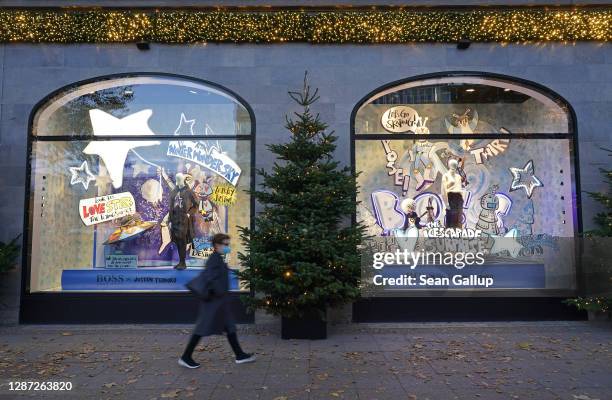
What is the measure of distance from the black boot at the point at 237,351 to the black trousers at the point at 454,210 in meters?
5.16

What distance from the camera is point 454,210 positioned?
9625 millimetres

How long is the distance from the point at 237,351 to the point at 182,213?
4.01 metres

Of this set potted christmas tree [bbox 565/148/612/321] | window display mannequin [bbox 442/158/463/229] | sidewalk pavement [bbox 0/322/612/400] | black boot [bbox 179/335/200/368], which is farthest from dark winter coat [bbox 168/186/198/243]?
potted christmas tree [bbox 565/148/612/321]

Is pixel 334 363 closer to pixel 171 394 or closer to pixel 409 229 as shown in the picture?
pixel 171 394

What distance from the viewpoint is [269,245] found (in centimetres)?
731

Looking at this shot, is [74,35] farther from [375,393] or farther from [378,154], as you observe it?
[375,393]

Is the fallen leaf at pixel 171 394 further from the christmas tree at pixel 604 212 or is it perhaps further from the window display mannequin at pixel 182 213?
the christmas tree at pixel 604 212

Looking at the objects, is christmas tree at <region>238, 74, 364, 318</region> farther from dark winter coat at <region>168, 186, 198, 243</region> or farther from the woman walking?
dark winter coat at <region>168, 186, 198, 243</region>

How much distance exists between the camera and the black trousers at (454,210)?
9.55 meters

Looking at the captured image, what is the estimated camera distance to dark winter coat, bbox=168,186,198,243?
9328 millimetres

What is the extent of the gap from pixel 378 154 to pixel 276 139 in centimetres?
211

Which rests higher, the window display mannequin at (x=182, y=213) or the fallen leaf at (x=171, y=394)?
the window display mannequin at (x=182, y=213)

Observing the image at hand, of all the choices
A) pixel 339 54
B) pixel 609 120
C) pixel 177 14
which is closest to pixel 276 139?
pixel 339 54
